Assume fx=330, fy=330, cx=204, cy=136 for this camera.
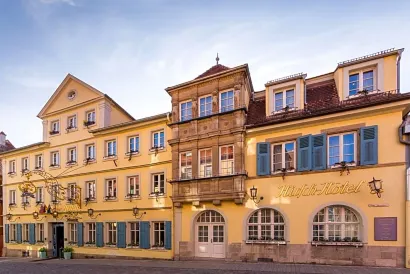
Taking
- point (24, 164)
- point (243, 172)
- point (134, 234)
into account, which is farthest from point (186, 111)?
point (24, 164)

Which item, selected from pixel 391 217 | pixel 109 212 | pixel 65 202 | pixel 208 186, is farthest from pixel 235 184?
pixel 65 202

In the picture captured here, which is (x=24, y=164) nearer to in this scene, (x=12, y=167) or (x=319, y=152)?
(x=12, y=167)

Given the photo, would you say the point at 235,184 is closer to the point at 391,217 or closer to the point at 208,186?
the point at 208,186

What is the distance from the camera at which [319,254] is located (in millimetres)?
14055

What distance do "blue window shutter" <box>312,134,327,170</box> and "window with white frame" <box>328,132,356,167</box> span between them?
0.27 metres

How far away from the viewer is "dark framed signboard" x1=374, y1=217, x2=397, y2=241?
1269 centimetres

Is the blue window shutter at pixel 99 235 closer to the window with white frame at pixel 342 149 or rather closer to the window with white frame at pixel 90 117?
the window with white frame at pixel 90 117

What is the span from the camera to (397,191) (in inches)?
504

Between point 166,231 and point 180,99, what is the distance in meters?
7.34

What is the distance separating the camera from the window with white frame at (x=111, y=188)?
2095cm

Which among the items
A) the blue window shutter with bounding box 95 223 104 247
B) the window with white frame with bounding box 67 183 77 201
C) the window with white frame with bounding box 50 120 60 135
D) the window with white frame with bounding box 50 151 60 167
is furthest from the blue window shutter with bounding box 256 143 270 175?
the window with white frame with bounding box 50 120 60 135

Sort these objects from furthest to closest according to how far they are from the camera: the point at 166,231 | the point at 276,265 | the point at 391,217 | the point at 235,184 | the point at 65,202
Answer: the point at 65,202 → the point at 166,231 → the point at 235,184 → the point at 276,265 → the point at 391,217

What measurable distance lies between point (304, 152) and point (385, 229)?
4328 mm

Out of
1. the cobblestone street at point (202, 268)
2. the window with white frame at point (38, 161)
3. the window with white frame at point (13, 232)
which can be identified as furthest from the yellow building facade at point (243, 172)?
the window with white frame at point (13, 232)
